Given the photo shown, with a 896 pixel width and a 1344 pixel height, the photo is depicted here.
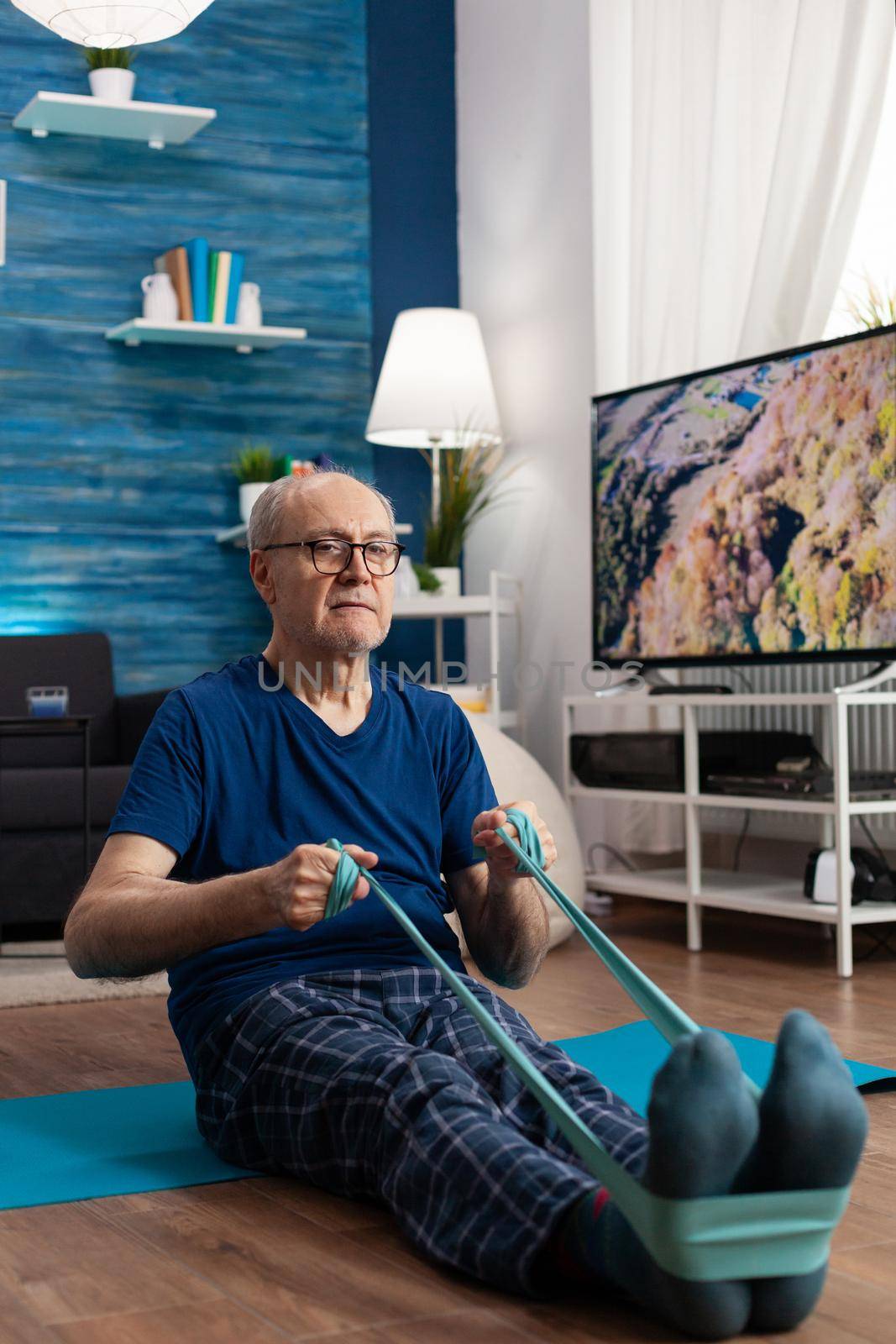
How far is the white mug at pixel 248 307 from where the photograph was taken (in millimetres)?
5083

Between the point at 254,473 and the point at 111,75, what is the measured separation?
4.21 ft

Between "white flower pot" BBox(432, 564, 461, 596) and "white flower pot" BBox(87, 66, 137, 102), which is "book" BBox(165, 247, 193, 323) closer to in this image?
"white flower pot" BBox(87, 66, 137, 102)

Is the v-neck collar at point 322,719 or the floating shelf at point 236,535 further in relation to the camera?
the floating shelf at point 236,535

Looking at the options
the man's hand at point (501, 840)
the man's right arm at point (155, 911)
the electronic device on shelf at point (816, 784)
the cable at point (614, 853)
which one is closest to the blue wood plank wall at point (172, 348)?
the cable at point (614, 853)

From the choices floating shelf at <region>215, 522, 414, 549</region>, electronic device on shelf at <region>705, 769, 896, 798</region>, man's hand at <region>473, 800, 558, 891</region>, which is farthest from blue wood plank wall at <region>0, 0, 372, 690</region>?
man's hand at <region>473, 800, 558, 891</region>

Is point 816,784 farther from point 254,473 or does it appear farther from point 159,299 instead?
point 159,299

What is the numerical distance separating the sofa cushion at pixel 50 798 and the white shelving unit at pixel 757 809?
3.97ft

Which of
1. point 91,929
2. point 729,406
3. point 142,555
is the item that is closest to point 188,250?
point 142,555

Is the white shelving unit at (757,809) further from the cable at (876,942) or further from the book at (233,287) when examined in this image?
the book at (233,287)

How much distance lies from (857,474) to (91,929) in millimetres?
2199

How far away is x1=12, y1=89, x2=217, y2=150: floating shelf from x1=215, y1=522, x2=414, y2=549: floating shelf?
1.26 meters

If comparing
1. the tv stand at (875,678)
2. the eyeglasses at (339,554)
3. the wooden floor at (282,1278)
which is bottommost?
the wooden floor at (282,1278)

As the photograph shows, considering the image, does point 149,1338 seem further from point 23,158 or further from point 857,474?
point 23,158

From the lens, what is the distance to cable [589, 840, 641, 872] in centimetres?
459
